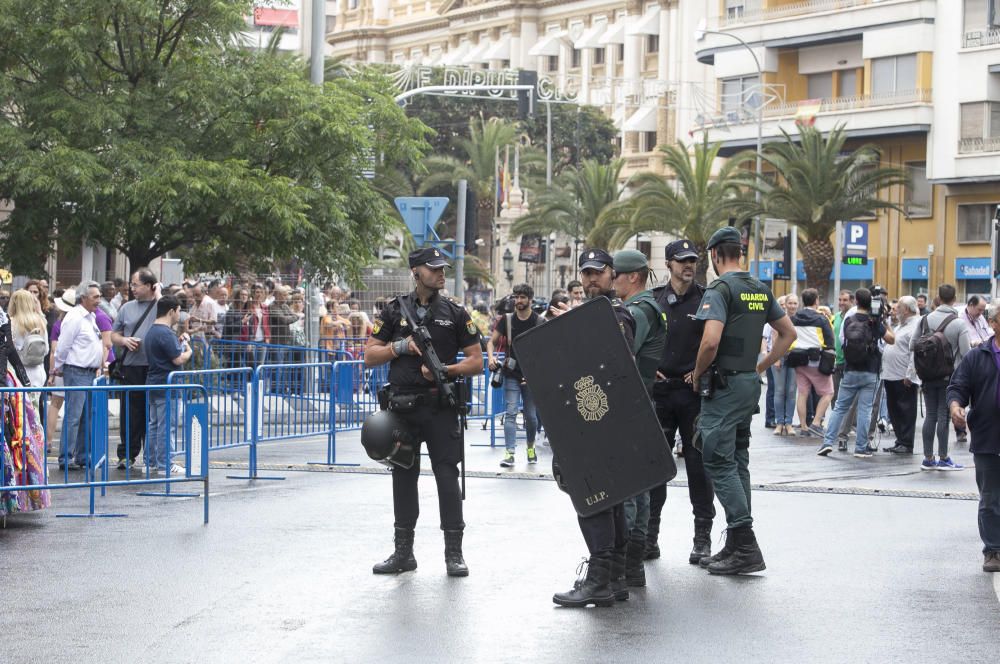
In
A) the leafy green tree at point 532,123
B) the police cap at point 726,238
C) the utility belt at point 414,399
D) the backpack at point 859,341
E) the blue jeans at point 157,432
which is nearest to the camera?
the utility belt at point 414,399

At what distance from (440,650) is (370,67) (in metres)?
20.1

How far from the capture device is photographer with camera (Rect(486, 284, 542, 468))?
15859mm

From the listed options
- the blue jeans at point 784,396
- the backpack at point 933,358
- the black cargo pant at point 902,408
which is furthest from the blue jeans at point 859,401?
the blue jeans at point 784,396

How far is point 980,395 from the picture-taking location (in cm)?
967

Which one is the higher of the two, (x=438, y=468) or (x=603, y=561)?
(x=438, y=468)

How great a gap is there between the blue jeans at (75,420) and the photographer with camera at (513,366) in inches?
162

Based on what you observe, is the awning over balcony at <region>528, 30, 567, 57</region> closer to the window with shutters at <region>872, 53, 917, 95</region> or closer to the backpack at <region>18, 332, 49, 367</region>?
the window with shutters at <region>872, 53, 917, 95</region>

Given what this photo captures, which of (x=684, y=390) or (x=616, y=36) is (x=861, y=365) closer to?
(x=684, y=390)

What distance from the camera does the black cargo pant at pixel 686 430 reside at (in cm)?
956

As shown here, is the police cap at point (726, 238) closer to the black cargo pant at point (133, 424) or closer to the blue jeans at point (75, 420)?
the blue jeans at point (75, 420)

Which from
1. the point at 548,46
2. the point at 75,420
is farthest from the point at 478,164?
the point at 75,420

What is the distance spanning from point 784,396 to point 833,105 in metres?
39.2

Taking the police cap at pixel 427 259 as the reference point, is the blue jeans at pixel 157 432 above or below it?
below

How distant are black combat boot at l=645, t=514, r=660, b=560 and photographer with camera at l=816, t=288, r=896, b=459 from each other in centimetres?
766
